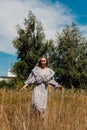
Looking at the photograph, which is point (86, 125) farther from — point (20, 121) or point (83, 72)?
point (83, 72)

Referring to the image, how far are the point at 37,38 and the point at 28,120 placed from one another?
132 ft

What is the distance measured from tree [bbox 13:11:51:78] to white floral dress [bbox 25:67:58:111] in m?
35.4

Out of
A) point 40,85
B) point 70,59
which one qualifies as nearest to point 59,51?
point 70,59

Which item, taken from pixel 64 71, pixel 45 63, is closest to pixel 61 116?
pixel 45 63

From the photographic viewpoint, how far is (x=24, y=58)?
143ft

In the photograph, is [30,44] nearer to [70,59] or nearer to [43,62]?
[70,59]

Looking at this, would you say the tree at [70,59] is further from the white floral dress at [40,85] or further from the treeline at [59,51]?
the white floral dress at [40,85]

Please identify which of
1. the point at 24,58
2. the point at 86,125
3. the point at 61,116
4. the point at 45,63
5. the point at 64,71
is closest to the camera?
the point at 86,125

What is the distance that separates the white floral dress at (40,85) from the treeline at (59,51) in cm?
3542

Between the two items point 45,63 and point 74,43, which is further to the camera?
point 74,43

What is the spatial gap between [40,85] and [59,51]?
39.8 meters

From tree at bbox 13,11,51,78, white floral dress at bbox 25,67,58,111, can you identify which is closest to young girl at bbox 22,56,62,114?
white floral dress at bbox 25,67,58,111

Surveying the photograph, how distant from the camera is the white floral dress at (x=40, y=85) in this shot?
7.19m

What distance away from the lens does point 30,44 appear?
43344 millimetres
